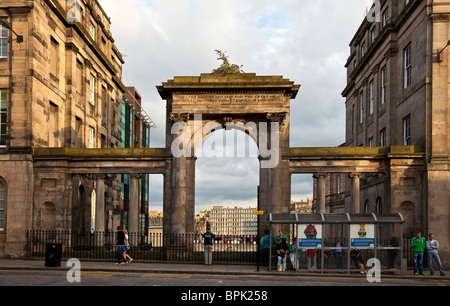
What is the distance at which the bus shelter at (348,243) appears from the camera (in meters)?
20.9

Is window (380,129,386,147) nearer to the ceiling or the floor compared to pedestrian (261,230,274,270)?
nearer to the ceiling

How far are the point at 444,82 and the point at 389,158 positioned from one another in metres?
5.13

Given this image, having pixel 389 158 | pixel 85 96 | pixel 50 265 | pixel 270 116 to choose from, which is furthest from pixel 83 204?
pixel 389 158

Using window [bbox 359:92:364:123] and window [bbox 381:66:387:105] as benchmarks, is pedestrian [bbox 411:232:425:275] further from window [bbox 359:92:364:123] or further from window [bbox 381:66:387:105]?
window [bbox 359:92:364:123]

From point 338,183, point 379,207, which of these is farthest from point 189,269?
point 338,183

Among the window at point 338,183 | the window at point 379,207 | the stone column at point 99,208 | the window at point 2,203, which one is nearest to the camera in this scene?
the window at point 2,203

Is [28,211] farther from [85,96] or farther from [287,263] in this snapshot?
[287,263]

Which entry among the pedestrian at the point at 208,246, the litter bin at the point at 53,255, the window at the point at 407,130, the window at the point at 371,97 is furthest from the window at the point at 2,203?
the window at the point at 371,97

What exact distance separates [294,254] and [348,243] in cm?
241

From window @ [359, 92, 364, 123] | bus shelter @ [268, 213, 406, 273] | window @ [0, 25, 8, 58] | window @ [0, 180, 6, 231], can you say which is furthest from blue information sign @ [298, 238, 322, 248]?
window @ [359, 92, 364, 123]

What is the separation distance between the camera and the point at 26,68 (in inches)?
1080

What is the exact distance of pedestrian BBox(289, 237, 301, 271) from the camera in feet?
68.9

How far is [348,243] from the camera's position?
2086 centimetres

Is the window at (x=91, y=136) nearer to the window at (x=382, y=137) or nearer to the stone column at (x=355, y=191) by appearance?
the stone column at (x=355, y=191)
